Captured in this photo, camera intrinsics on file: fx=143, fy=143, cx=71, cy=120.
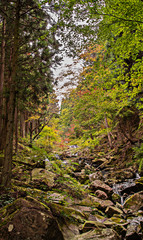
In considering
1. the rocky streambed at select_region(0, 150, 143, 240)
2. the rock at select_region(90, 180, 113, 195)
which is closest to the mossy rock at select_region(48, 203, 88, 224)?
the rocky streambed at select_region(0, 150, 143, 240)

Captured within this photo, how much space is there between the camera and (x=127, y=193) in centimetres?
762

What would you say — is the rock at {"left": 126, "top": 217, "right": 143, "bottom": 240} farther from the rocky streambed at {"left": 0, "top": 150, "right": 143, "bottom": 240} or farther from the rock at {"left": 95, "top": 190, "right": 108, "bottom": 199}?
the rock at {"left": 95, "top": 190, "right": 108, "bottom": 199}

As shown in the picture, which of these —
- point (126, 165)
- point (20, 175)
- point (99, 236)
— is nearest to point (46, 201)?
point (99, 236)

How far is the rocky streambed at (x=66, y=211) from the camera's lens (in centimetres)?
272

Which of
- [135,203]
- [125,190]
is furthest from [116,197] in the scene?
[135,203]

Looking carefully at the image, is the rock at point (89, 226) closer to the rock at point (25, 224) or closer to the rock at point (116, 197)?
the rock at point (25, 224)

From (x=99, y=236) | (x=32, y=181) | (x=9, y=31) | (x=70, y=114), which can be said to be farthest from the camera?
(x=70, y=114)

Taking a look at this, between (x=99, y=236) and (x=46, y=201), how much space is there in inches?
64.0

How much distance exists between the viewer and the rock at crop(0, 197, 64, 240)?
251 centimetres

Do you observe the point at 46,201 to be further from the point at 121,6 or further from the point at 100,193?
the point at 121,6

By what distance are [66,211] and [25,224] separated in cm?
203

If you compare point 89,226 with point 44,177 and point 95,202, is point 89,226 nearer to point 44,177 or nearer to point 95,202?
point 95,202

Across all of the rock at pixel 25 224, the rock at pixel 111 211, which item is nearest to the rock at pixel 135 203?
the rock at pixel 111 211

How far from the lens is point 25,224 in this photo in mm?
2666
